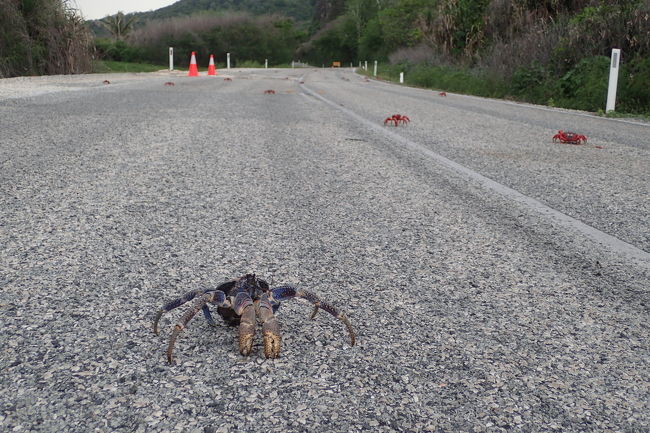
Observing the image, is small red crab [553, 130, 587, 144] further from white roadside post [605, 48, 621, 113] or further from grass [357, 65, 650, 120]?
white roadside post [605, 48, 621, 113]

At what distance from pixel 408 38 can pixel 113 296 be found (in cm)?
5689

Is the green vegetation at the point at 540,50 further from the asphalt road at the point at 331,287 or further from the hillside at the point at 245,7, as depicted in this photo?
the hillside at the point at 245,7

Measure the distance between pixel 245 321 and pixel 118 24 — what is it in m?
78.9

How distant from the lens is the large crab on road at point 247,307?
1974mm

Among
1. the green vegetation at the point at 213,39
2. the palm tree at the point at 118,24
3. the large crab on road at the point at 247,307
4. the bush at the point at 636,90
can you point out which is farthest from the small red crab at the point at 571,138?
the palm tree at the point at 118,24

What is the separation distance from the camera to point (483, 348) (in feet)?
7.06

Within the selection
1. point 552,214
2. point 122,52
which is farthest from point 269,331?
point 122,52

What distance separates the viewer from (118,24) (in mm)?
72562

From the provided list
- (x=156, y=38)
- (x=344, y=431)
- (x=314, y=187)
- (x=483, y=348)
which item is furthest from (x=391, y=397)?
(x=156, y=38)

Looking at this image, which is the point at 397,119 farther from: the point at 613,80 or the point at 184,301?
the point at 184,301

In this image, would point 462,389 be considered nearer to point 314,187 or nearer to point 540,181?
point 314,187

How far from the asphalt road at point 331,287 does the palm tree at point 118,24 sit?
74.0m

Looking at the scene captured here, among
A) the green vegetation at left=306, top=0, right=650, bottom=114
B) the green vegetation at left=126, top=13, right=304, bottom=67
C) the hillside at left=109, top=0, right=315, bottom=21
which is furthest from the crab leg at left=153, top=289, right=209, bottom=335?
the hillside at left=109, top=0, right=315, bottom=21

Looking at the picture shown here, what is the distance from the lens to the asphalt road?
178cm
